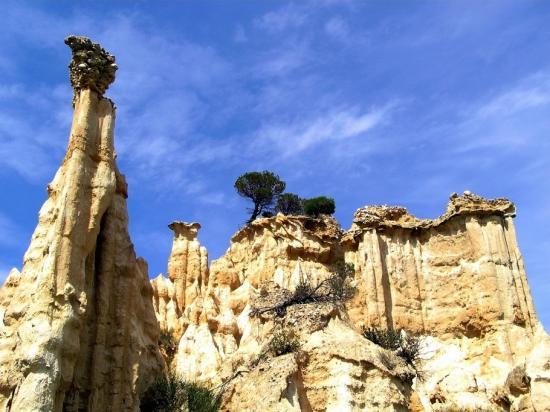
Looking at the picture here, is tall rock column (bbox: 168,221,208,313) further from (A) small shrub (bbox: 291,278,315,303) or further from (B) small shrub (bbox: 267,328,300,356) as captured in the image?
(B) small shrub (bbox: 267,328,300,356)

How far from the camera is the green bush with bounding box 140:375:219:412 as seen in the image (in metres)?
21.1

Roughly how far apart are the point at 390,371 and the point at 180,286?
24285 mm

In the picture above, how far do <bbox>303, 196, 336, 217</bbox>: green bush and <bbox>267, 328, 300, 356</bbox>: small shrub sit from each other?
33523mm

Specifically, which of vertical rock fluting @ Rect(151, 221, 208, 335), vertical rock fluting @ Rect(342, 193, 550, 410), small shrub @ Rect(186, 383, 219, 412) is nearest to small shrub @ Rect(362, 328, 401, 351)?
small shrub @ Rect(186, 383, 219, 412)

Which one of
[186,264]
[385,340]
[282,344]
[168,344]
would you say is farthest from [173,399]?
[186,264]

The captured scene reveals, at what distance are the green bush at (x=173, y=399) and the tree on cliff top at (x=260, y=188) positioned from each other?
33.1m

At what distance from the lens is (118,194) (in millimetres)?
22328

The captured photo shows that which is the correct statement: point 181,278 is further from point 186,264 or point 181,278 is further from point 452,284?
point 452,284

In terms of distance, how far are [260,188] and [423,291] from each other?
14681 mm

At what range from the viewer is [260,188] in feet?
182

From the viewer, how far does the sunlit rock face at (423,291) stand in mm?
35250

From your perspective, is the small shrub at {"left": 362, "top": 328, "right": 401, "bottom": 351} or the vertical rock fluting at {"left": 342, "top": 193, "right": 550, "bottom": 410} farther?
the vertical rock fluting at {"left": 342, "top": 193, "right": 550, "bottom": 410}

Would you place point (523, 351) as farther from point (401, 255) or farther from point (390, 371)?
point (390, 371)

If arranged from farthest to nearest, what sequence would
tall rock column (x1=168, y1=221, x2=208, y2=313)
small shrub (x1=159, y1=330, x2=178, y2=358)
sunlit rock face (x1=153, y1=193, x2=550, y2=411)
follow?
tall rock column (x1=168, y1=221, x2=208, y2=313) < small shrub (x1=159, y1=330, x2=178, y2=358) < sunlit rock face (x1=153, y1=193, x2=550, y2=411)
